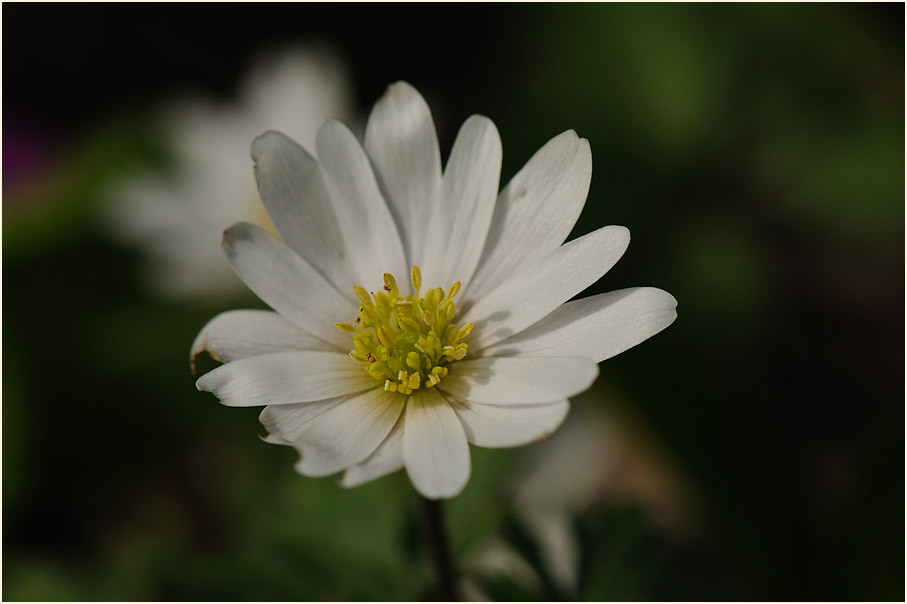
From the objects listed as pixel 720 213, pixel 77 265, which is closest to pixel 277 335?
pixel 77 265

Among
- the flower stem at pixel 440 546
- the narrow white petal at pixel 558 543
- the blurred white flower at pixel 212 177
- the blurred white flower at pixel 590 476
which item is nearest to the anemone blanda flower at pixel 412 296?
the flower stem at pixel 440 546

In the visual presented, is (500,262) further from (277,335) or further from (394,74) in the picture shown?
(394,74)

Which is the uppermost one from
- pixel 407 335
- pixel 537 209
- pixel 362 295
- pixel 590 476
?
pixel 537 209

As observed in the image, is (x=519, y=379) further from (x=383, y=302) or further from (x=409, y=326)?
(x=383, y=302)

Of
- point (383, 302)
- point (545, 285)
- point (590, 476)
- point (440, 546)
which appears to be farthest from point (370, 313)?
point (590, 476)

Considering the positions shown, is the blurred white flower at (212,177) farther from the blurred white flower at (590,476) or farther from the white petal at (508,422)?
the white petal at (508,422)
